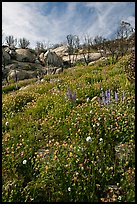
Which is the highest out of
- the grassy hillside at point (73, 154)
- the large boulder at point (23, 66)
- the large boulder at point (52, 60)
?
the large boulder at point (52, 60)

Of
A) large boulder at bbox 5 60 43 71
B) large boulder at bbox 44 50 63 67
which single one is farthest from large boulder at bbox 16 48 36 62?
large boulder at bbox 44 50 63 67

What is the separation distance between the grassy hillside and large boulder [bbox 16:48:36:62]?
33.5 metres

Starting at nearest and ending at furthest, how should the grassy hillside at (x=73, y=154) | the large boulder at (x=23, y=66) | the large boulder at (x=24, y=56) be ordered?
the grassy hillside at (x=73, y=154), the large boulder at (x=23, y=66), the large boulder at (x=24, y=56)

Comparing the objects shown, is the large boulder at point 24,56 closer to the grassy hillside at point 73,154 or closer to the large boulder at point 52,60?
the large boulder at point 52,60

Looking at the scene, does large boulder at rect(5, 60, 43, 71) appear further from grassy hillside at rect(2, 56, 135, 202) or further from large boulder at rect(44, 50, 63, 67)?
grassy hillside at rect(2, 56, 135, 202)

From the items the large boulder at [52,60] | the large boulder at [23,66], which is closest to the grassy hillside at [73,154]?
the large boulder at [23,66]

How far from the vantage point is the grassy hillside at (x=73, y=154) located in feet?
12.7

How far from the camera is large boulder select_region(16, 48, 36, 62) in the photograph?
39125 mm

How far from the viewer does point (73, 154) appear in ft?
14.4

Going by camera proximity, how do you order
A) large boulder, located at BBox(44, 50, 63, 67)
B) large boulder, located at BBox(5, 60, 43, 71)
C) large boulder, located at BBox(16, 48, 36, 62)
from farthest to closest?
large boulder, located at BBox(16, 48, 36, 62) → large boulder, located at BBox(44, 50, 63, 67) → large boulder, located at BBox(5, 60, 43, 71)

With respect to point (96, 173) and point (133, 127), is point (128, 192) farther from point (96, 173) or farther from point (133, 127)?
point (133, 127)

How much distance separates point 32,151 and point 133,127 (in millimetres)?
1771

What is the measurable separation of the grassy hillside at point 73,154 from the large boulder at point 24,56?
33.5 meters

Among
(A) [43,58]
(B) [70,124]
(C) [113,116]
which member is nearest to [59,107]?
(B) [70,124]
